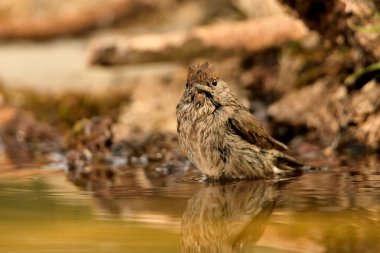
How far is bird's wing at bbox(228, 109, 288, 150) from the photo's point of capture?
219 inches

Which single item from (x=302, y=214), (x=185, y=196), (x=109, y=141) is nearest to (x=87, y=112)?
(x=109, y=141)

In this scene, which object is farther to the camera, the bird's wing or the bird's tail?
the bird's tail

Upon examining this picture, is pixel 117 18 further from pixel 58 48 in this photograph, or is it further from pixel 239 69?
pixel 239 69

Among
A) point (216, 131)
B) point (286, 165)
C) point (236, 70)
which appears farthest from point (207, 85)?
point (236, 70)

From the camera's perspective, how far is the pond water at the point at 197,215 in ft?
10.6

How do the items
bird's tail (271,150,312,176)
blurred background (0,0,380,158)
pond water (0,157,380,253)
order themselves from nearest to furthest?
pond water (0,157,380,253)
bird's tail (271,150,312,176)
blurred background (0,0,380,158)

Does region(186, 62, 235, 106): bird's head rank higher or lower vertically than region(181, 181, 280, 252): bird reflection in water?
higher

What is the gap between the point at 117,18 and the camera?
42.3ft

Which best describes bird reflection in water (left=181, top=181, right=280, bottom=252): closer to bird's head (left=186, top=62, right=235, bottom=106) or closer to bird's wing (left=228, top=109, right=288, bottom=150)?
bird's wing (left=228, top=109, right=288, bottom=150)

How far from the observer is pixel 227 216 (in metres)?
3.91

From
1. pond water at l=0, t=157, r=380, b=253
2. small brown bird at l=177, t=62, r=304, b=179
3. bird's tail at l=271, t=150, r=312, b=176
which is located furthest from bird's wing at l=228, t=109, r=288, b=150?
pond water at l=0, t=157, r=380, b=253

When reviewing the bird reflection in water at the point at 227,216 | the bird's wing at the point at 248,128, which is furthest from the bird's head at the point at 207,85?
the bird reflection in water at the point at 227,216

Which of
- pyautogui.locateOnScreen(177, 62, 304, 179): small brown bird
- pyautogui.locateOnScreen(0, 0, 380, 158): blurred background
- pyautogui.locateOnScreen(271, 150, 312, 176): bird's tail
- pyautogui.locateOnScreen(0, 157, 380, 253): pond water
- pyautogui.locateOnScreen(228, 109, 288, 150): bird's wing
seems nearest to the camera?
pyautogui.locateOnScreen(0, 157, 380, 253): pond water

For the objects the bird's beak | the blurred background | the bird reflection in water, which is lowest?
the bird reflection in water
